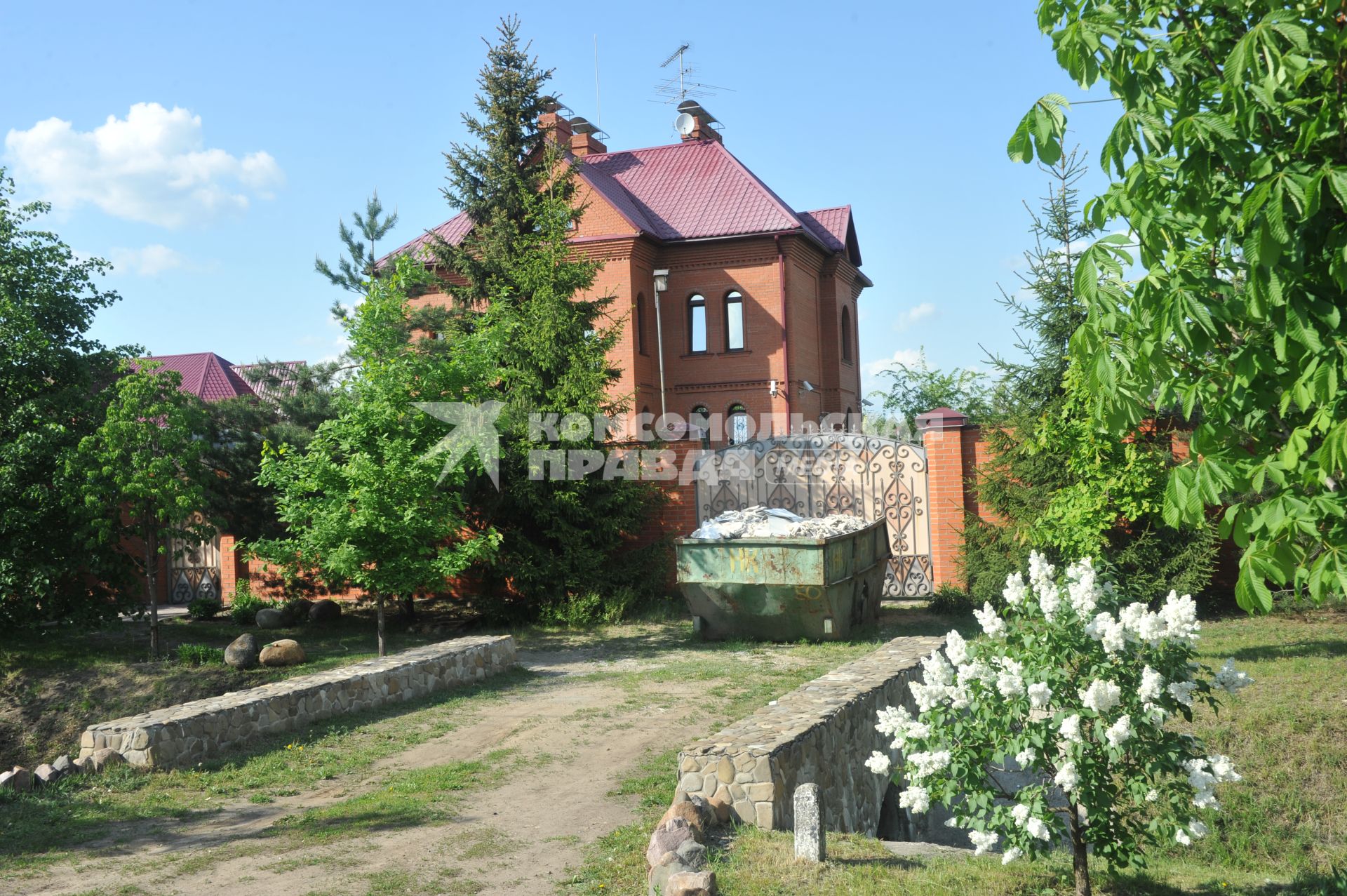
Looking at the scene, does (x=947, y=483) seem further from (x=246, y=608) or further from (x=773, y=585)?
(x=246, y=608)

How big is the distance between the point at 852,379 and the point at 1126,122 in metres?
28.4

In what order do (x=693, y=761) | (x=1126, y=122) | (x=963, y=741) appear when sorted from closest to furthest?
(x=1126, y=122) < (x=963, y=741) < (x=693, y=761)

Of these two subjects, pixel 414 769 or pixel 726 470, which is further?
pixel 726 470

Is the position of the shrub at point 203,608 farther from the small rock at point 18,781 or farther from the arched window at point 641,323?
the arched window at point 641,323

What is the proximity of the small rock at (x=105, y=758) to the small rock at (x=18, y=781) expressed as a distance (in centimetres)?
44

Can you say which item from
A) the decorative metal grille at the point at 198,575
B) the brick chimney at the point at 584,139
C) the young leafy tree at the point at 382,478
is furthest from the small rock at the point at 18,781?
the brick chimney at the point at 584,139

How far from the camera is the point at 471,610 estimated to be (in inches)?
675

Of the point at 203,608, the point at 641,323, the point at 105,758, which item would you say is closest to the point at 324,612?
the point at 203,608

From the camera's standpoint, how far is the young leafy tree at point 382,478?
12.3 m

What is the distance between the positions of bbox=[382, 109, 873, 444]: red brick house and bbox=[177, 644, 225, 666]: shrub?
13377mm

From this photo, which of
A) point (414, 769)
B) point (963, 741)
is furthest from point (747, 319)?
point (963, 741)

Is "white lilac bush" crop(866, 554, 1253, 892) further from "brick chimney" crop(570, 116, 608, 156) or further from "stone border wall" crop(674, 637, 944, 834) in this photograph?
"brick chimney" crop(570, 116, 608, 156)

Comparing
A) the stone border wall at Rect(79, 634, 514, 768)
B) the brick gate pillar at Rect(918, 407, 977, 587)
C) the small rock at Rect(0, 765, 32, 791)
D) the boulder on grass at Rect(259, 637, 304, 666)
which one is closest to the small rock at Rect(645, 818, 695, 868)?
the stone border wall at Rect(79, 634, 514, 768)

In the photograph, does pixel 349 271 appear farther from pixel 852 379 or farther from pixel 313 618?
pixel 852 379
